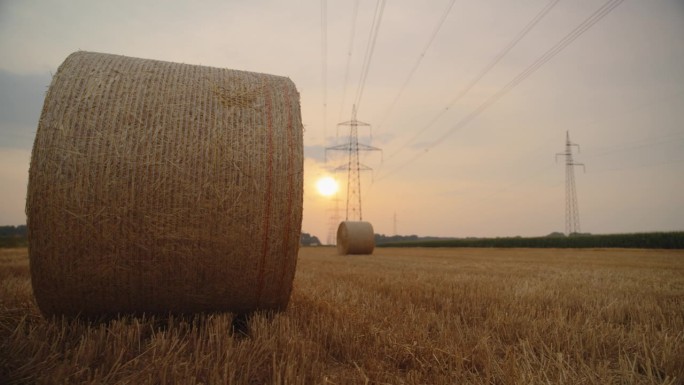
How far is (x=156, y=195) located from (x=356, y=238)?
1698cm

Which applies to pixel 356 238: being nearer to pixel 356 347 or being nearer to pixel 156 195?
pixel 156 195

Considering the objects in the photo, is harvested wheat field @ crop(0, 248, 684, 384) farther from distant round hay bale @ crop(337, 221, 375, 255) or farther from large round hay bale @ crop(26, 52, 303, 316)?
distant round hay bale @ crop(337, 221, 375, 255)

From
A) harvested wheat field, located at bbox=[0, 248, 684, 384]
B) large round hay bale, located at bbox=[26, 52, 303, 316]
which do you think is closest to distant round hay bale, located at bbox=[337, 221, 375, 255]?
harvested wheat field, located at bbox=[0, 248, 684, 384]

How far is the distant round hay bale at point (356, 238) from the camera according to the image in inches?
786

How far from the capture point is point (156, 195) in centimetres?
323

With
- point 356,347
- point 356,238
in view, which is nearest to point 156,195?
point 356,347

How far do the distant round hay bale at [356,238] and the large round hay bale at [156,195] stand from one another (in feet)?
53.3

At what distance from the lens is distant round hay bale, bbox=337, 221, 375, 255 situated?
20.0 meters

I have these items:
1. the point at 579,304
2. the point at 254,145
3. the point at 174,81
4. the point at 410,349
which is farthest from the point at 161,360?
the point at 579,304

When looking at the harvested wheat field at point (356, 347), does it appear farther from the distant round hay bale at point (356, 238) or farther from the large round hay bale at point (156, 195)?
the distant round hay bale at point (356, 238)

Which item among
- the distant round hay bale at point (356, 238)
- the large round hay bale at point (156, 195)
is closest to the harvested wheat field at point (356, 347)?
the large round hay bale at point (156, 195)

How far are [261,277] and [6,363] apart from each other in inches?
67.1

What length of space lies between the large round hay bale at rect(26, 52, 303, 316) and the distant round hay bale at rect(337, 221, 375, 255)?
16.3m

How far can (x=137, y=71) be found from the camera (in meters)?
3.66
